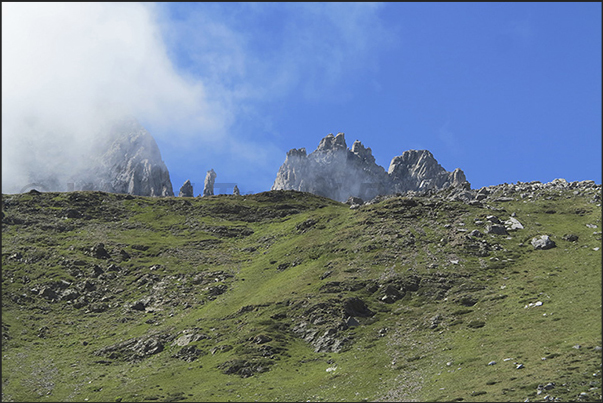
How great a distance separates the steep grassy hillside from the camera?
58.4m

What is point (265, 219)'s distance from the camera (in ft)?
583

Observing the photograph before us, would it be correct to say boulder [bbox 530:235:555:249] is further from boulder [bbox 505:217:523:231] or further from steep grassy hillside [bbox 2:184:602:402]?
boulder [bbox 505:217:523:231]

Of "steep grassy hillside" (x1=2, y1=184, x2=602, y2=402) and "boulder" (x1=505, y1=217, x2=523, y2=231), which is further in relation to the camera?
"boulder" (x1=505, y1=217, x2=523, y2=231)

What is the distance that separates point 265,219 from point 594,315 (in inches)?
5056

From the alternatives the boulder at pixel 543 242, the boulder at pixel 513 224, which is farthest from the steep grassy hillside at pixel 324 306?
the boulder at pixel 543 242

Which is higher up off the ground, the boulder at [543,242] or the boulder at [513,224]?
the boulder at [513,224]

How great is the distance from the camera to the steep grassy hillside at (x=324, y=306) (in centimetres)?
5844

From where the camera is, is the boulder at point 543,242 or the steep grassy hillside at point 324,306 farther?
the boulder at point 543,242

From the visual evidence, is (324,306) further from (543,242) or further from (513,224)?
(513,224)

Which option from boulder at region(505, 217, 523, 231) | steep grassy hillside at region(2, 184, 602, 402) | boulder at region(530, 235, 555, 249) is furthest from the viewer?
boulder at region(505, 217, 523, 231)

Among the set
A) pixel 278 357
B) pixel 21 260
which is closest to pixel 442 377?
pixel 278 357

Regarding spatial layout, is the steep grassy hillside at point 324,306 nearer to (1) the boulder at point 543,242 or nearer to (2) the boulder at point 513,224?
(2) the boulder at point 513,224

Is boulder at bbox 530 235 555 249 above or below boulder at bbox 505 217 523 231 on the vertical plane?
below

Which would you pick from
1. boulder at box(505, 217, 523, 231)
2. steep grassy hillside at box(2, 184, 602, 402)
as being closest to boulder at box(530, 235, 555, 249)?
steep grassy hillside at box(2, 184, 602, 402)
